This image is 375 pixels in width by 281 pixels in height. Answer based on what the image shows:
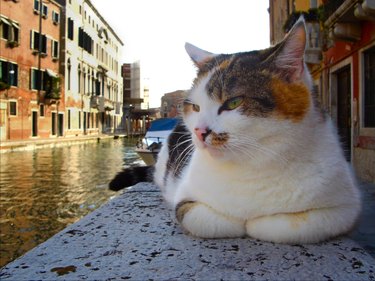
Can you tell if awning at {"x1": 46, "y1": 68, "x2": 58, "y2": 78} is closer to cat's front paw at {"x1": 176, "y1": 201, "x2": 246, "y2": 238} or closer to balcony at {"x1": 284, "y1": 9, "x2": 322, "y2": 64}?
balcony at {"x1": 284, "y1": 9, "x2": 322, "y2": 64}

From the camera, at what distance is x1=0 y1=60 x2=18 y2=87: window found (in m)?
21.9

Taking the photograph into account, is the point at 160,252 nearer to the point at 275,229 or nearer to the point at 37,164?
the point at 275,229

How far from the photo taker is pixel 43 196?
27.2 feet

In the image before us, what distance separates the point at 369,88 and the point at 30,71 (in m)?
22.1

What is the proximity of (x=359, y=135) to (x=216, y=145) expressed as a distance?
23.1ft

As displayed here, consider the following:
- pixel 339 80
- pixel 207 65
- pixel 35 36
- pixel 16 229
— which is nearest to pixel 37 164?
pixel 16 229

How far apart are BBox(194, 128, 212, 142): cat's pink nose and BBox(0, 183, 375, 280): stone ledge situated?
15.5 inches

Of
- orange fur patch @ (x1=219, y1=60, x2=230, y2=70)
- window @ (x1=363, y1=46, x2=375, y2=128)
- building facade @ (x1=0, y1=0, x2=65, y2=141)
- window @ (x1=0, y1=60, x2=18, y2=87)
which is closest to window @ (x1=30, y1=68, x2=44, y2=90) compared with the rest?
building facade @ (x1=0, y1=0, x2=65, y2=141)

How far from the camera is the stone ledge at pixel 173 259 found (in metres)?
1.18

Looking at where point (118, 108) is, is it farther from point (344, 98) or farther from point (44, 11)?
point (344, 98)

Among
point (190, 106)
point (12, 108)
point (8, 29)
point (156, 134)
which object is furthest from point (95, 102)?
point (190, 106)

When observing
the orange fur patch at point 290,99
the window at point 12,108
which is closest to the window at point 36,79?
the window at point 12,108

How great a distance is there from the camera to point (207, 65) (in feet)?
5.59

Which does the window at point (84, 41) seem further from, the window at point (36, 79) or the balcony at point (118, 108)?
the balcony at point (118, 108)
